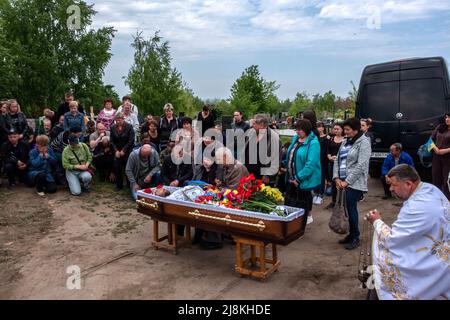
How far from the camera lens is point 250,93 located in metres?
24.7

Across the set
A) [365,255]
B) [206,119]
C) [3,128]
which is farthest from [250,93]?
[365,255]

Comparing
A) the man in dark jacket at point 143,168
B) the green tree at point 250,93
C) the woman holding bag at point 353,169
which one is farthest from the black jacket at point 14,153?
the green tree at point 250,93

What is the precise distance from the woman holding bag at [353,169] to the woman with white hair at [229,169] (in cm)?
147

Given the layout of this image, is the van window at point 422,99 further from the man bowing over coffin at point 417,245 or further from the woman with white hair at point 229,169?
the man bowing over coffin at point 417,245

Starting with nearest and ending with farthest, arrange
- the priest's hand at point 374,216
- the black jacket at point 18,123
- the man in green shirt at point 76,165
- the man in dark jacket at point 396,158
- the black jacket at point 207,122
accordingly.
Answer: the priest's hand at point 374,216 → the man in dark jacket at point 396,158 → the man in green shirt at point 76,165 → the black jacket at point 18,123 → the black jacket at point 207,122

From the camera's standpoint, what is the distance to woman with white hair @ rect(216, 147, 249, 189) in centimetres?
605

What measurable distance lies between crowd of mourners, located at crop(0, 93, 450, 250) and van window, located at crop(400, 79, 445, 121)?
949mm

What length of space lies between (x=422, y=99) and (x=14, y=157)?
30.4ft

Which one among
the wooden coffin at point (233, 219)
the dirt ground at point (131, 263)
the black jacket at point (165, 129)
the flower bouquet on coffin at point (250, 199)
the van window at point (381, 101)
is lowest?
the dirt ground at point (131, 263)

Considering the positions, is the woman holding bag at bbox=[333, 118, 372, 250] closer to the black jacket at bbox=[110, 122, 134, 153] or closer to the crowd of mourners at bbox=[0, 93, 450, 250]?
the crowd of mourners at bbox=[0, 93, 450, 250]

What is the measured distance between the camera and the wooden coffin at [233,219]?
178 inches

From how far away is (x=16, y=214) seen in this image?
7.46 m

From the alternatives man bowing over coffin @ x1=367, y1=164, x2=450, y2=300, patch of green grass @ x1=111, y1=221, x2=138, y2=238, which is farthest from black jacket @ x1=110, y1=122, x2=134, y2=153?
man bowing over coffin @ x1=367, y1=164, x2=450, y2=300

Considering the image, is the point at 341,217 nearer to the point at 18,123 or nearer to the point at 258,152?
the point at 258,152
